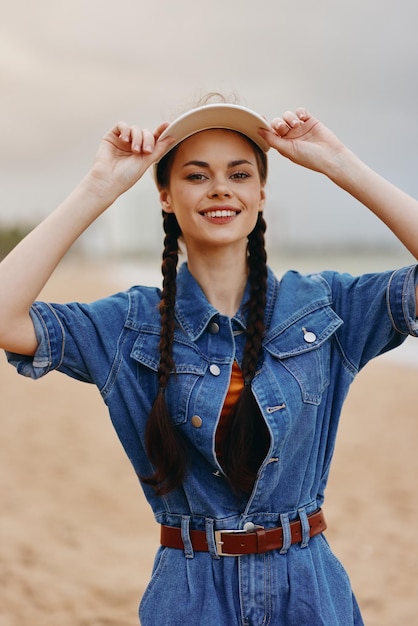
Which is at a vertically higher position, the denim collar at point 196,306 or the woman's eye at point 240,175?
the woman's eye at point 240,175

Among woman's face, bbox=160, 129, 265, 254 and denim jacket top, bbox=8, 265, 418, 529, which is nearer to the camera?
denim jacket top, bbox=8, 265, 418, 529

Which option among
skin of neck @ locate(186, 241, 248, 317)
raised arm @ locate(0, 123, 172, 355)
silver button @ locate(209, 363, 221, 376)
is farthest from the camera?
skin of neck @ locate(186, 241, 248, 317)

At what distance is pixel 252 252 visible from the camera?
2434 millimetres

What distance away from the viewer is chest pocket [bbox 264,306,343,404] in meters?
2.18

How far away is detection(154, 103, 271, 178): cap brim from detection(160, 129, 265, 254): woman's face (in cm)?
3

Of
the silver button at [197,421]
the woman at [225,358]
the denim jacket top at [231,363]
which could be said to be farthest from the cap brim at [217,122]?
the silver button at [197,421]

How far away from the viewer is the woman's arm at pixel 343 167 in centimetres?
216

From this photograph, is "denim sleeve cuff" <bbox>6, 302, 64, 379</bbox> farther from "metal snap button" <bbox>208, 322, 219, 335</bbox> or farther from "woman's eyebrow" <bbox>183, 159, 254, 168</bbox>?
"woman's eyebrow" <bbox>183, 159, 254, 168</bbox>

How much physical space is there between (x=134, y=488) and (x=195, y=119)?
14.7 ft

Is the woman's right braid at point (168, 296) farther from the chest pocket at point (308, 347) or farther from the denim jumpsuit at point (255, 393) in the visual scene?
→ the chest pocket at point (308, 347)

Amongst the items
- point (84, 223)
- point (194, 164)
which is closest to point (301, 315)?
point (194, 164)

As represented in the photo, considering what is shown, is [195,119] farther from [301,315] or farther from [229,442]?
[229,442]

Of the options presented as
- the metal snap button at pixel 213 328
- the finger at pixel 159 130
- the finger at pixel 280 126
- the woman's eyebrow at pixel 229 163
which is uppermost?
the finger at pixel 159 130

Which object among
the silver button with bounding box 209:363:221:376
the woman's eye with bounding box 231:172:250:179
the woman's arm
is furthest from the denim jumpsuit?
the woman's eye with bounding box 231:172:250:179
